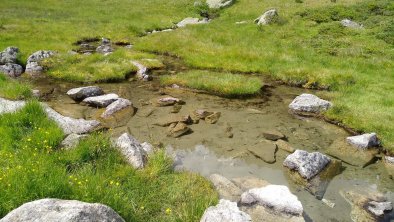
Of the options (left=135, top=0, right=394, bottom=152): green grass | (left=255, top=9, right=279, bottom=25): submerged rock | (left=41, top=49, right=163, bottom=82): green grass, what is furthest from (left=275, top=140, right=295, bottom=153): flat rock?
(left=255, top=9, right=279, bottom=25): submerged rock

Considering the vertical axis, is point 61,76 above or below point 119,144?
below

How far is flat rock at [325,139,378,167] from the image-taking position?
12.2m

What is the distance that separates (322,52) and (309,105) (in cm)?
1082

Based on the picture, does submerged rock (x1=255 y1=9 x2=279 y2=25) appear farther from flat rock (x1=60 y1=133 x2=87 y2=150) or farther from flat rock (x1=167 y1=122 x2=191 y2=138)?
flat rock (x1=60 y1=133 x2=87 y2=150)

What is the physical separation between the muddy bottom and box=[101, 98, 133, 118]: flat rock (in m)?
0.69

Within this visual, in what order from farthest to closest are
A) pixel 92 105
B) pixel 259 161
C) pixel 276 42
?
pixel 276 42
pixel 92 105
pixel 259 161

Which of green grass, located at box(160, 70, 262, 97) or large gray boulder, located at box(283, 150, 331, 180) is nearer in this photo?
large gray boulder, located at box(283, 150, 331, 180)

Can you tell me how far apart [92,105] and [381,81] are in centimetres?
1617

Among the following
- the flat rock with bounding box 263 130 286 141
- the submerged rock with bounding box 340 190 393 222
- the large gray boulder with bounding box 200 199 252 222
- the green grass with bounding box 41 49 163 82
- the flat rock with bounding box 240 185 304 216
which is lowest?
the green grass with bounding box 41 49 163 82

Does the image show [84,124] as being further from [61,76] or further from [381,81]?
[381,81]

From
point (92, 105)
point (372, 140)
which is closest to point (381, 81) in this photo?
point (372, 140)

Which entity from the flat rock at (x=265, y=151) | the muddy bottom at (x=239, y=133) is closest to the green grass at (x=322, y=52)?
the muddy bottom at (x=239, y=133)

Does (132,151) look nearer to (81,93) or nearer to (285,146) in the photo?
(285,146)

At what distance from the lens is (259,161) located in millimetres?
11859
